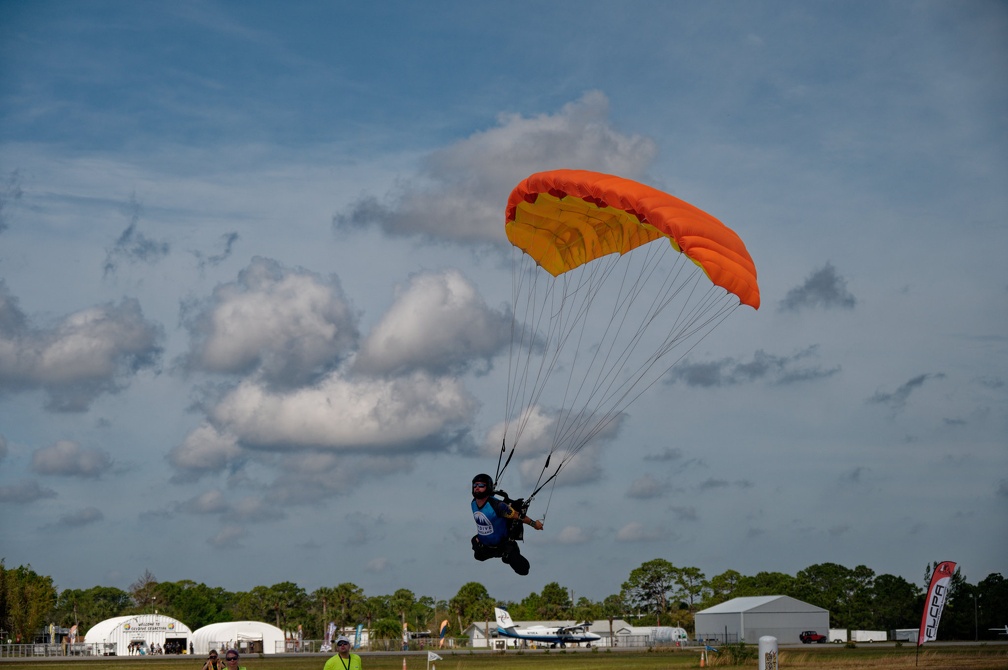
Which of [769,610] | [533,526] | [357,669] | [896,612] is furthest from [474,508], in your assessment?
[896,612]

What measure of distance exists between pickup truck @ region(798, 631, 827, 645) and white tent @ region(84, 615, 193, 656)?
40723mm

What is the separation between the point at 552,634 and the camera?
67562mm

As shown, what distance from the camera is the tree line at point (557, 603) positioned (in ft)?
230

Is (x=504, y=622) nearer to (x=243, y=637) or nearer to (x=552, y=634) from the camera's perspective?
(x=552, y=634)

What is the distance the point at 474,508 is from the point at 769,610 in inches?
2259

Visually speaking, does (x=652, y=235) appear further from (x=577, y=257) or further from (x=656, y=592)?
(x=656, y=592)

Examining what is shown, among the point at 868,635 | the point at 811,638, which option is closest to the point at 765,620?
the point at 811,638

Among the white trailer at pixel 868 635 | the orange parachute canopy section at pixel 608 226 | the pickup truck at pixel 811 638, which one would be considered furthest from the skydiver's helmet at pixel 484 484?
the white trailer at pixel 868 635

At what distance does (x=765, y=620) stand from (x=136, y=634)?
40925 millimetres

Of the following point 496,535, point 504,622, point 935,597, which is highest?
point 496,535

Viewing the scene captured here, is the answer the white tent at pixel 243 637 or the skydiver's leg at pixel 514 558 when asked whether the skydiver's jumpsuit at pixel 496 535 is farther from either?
the white tent at pixel 243 637

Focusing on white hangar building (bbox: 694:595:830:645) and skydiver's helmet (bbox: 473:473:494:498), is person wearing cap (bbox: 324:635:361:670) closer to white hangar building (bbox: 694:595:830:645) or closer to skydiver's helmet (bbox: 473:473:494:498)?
skydiver's helmet (bbox: 473:473:494:498)

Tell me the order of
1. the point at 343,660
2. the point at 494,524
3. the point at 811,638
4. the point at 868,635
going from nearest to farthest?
the point at 343,660, the point at 494,524, the point at 811,638, the point at 868,635

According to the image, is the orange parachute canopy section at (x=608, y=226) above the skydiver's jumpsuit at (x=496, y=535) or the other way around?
above
